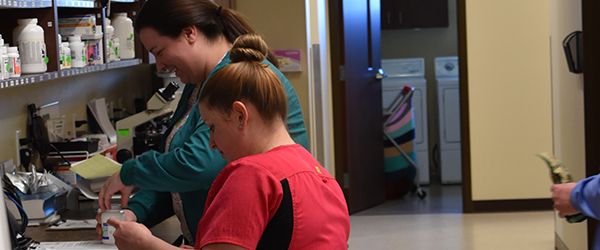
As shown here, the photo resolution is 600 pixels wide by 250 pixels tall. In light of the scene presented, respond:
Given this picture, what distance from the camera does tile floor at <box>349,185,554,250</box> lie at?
13.1ft

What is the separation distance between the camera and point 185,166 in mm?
1337

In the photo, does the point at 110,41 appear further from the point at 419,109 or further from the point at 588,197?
the point at 419,109

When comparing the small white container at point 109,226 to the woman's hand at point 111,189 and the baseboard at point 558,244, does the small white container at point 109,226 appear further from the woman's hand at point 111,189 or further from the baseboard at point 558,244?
the baseboard at point 558,244

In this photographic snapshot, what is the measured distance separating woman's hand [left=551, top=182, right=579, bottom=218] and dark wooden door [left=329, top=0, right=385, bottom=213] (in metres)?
2.86

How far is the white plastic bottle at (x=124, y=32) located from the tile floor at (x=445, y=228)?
2.00m

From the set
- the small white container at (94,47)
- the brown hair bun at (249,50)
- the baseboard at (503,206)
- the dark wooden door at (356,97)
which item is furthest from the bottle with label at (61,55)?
the baseboard at (503,206)

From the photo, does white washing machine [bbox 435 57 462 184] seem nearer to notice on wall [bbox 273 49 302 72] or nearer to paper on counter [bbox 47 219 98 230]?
notice on wall [bbox 273 49 302 72]

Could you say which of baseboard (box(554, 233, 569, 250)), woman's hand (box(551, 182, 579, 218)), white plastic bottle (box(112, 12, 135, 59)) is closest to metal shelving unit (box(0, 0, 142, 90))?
white plastic bottle (box(112, 12, 135, 59))

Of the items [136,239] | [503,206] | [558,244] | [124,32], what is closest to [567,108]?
[558,244]

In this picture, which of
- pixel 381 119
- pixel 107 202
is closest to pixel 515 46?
pixel 381 119

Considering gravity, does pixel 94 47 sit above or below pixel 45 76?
above

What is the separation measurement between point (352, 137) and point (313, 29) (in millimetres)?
992

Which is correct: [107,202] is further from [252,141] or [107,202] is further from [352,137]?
[352,137]

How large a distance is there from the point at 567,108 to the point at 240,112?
2.81 metres
